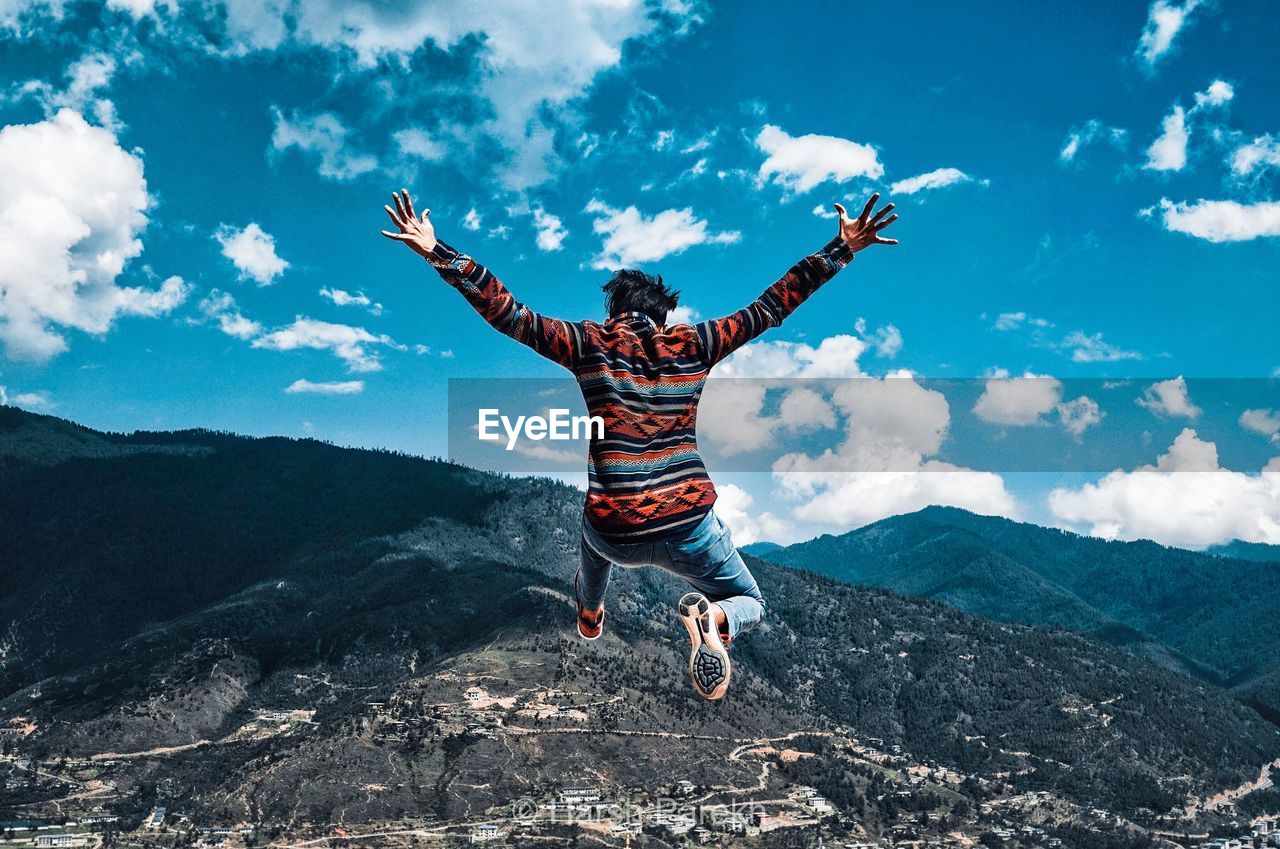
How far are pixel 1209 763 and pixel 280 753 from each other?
15722 centimetres

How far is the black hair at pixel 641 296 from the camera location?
21.6 feet

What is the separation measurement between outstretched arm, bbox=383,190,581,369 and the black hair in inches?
24.9

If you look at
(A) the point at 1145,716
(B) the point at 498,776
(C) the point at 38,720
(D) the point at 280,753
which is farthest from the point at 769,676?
(C) the point at 38,720

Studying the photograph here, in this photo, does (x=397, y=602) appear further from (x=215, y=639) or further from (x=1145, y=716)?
(x=1145, y=716)

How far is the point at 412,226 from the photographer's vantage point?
18.8ft

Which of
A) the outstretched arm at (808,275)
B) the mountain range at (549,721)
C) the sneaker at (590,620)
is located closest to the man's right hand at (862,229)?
the outstretched arm at (808,275)

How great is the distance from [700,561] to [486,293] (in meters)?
2.23

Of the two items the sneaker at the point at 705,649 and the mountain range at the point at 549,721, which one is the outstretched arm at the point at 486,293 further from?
the mountain range at the point at 549,721

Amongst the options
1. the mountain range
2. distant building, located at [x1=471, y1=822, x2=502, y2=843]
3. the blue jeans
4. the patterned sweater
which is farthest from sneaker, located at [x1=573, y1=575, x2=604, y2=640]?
the mountain range

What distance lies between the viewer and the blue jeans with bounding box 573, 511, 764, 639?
20.6 feet

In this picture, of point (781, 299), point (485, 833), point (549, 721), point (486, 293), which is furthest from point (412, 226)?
point (549, 721)

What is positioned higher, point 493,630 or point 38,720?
point 493,630

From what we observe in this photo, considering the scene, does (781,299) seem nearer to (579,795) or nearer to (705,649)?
(705,649)

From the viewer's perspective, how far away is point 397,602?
187500 mm
